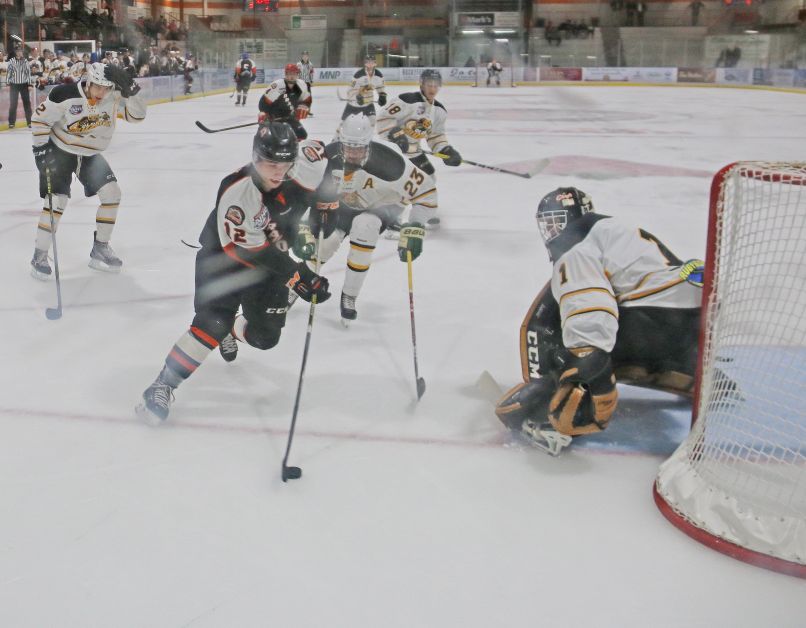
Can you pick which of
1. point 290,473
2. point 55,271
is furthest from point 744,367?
point 55,271

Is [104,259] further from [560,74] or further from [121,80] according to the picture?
[560,74]

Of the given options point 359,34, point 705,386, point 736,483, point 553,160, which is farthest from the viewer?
point 359,34

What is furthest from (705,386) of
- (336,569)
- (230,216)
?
(230,216)

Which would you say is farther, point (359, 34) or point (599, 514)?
point (359, 34)

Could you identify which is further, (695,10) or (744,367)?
(695,10)

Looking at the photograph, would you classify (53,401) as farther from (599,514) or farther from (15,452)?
(599,514)

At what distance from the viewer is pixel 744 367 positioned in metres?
2.21

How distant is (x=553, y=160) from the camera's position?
8609mm

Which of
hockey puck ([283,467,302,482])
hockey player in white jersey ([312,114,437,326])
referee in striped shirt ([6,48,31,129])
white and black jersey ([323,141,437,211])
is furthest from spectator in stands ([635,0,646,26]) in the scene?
hockey puck ([283,467,302,482])

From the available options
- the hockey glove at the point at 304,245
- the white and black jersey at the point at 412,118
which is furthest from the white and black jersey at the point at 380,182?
the white and black jersey at the point at 412,118

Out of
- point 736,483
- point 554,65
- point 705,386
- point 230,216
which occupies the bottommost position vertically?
point 736,483

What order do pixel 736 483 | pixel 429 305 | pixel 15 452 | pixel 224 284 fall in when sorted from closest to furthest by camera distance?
pixel 736 483 → pixel 15 452 → pixel 224 284 → pixel 429 305

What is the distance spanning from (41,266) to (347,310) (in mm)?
1807

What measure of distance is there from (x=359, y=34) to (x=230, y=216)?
25645 millimetres
